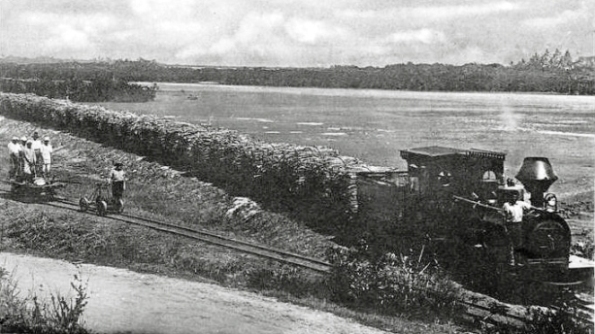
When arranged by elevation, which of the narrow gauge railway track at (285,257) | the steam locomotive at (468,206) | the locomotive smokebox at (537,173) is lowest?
the narrow gauge railway track at (285,257)

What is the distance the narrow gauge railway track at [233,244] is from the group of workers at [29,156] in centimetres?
200

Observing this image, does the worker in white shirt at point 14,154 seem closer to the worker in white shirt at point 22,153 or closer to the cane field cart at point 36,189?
the worker in white shirt at point 22,153

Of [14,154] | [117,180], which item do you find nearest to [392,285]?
[117,180]

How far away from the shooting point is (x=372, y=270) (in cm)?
905

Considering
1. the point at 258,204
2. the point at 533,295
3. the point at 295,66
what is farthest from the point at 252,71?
the point at 533,295

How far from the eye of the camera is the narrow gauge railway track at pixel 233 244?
10266 mm

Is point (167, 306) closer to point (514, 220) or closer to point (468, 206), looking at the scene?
point (468, 206)

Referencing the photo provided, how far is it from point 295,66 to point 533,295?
4.94m

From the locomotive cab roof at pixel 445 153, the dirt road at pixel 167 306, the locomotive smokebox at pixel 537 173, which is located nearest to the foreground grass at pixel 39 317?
the dirt road at pixel 167 306

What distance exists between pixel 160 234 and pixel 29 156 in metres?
3.59

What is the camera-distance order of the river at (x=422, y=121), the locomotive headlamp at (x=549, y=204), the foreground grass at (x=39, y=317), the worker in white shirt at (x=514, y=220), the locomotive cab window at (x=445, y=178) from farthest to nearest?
1. the river at (x=422, y=121)
2. the locomotive cab window at (x=445, y=178)
3. the locomotive headlamp at (x=549, y=204)
4. the worker in white shirt at (x=514, y=220)
5. the foreground grass at (x=39, y=317)

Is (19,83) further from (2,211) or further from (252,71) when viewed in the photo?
(252,71)

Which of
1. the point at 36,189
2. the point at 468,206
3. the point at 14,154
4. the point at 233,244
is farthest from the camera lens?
the point at 36,189

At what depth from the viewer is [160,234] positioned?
36.6 feet
